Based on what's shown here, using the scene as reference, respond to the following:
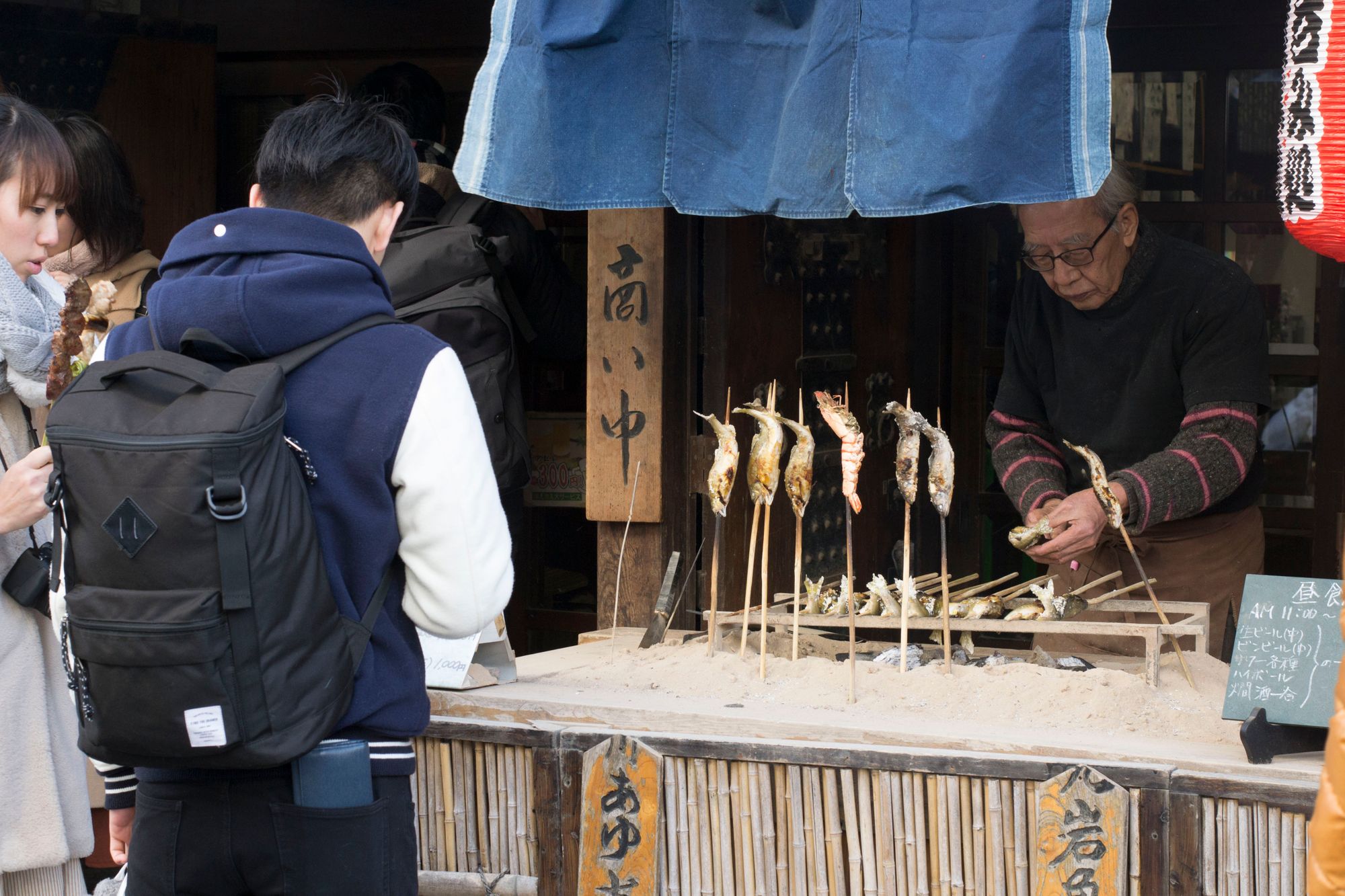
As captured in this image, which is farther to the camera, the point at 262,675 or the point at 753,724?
the point at 753,724

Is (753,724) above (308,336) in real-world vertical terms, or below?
below

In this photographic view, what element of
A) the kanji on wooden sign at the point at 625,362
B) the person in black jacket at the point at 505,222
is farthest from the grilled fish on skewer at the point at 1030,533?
the person in black jacket at the point at 505,222

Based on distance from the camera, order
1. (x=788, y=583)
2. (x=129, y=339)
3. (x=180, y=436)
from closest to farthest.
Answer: (x=180, y=436) < (x=129, y=339) < (x=788, y=583)

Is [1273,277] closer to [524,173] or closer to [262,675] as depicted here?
[524,173]

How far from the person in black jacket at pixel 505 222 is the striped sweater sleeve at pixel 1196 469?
6.86 ft

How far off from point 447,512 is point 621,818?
126 centimetres

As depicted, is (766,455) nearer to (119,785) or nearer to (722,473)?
(722,473)

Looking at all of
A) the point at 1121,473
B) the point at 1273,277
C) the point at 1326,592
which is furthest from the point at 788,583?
the point at 1273,277

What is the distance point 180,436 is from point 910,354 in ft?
15.4

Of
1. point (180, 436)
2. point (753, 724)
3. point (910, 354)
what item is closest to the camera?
point (180, 436)

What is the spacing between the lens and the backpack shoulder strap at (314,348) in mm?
2148

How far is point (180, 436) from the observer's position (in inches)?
77.2

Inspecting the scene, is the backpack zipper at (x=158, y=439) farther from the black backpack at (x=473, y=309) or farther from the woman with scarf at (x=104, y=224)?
the black backpack at (x=473, y=309)

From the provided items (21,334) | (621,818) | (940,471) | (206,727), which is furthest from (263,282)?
(940,471)
